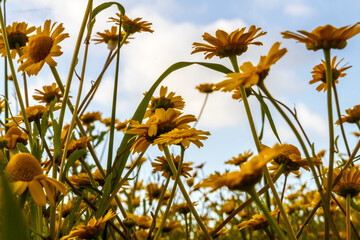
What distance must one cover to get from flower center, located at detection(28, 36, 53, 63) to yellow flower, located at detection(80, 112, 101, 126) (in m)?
1.04

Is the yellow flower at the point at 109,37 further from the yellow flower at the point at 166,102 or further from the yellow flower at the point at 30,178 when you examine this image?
the yellow flower at the point at 30,178

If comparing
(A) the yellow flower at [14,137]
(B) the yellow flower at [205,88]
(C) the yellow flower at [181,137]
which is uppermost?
(B) the yellow flower at [205,88]

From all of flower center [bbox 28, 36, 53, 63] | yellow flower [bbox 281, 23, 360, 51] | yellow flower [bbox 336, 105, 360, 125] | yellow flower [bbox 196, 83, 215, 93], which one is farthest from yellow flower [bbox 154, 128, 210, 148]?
yellow flower [bbox 196, 83, 215, 93]

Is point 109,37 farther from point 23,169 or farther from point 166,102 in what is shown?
point 23,169

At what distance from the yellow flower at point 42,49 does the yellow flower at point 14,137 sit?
214 millimetres

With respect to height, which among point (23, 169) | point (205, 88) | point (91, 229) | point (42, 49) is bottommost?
point (91, 229)

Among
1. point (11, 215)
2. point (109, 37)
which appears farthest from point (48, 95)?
point (11, 215)

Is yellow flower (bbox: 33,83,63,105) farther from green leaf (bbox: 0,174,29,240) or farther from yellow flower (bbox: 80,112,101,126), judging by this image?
green leaf (bbox: 0,174,29,240)

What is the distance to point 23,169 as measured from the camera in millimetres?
599

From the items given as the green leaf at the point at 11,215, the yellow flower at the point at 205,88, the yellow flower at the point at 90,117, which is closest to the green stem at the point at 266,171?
the green leaf at the point at 11,215

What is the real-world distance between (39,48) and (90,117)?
3.53 ft

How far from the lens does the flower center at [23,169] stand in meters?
0.59

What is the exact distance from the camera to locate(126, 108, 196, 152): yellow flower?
2.52ft

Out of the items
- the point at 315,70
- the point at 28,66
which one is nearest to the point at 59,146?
the point at 28,66
